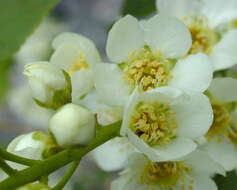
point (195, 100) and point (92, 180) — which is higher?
point (195, 100)

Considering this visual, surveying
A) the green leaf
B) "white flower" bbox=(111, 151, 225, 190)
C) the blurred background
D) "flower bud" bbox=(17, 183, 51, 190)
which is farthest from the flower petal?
the blurred background

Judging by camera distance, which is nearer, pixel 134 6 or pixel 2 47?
pixel 2 47

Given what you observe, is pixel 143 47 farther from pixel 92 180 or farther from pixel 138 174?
pixel 92 180

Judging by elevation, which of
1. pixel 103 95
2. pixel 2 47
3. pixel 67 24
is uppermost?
pixel 2 47

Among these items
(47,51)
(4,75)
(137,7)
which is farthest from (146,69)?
(47,51)

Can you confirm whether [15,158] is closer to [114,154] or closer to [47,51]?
[114,154]

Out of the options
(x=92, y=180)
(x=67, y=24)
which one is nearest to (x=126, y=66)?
(x=92, y=180)

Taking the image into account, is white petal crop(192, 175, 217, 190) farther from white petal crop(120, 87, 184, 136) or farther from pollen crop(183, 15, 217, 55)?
pollen crop(183, 15, 217, 55)
